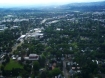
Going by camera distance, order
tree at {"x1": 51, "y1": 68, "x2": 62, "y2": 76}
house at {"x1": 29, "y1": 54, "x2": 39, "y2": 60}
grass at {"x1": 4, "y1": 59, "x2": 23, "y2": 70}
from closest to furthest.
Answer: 1. tree at {"x1": 51, "y1": 68, "x2": 62, "y2": 76}
2. grass at {"x1": 4, "y1": 59, "x2": 23, "y2": 70}
3. house at {"x1": 29, "y1": 54, "x2": 39, "y2": 60}

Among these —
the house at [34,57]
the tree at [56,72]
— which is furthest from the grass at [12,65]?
the tree at [56,72]

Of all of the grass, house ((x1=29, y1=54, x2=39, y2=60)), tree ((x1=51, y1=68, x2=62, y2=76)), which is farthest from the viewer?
house ((x1=29, y1=54, x2=39, y2=60))

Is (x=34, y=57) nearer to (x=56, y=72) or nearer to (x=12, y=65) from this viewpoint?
(x=12, y=65)

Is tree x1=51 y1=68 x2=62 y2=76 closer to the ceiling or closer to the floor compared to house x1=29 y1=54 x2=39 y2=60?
closer to the floor

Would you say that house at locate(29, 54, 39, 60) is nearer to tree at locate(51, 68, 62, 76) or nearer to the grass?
the grass

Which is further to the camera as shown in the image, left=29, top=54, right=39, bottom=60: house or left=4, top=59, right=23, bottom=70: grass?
left=29, top=54, right=39, bottom=60: house

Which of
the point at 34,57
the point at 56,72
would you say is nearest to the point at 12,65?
the point at 34,57

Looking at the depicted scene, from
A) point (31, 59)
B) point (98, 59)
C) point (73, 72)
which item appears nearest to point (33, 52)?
point (31, 59)

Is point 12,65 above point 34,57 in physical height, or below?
below

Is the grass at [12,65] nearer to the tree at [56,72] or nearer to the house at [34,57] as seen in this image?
the house at [34,57]

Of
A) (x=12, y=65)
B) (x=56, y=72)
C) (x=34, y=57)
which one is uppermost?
(x=34, y=57)

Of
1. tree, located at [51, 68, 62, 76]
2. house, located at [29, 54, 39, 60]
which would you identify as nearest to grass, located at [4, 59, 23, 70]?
house, located at [29, 54, 39, 60]
